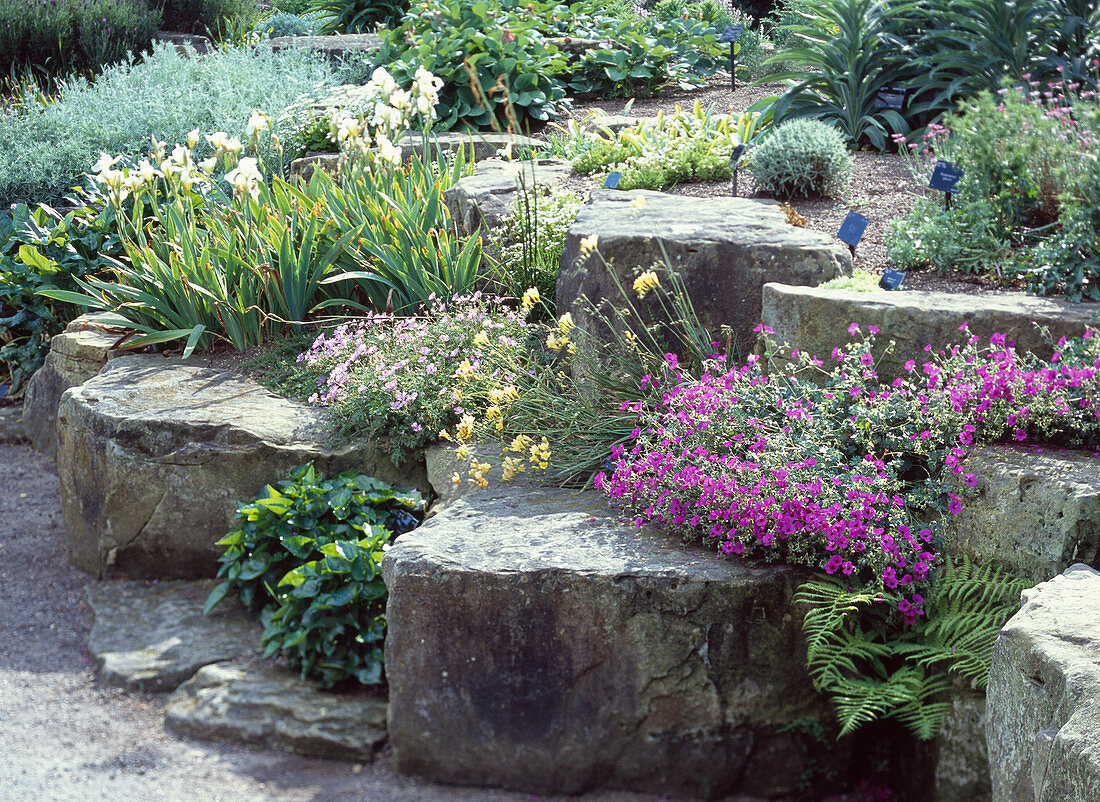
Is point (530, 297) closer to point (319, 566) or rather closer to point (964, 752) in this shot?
point (319, 566)

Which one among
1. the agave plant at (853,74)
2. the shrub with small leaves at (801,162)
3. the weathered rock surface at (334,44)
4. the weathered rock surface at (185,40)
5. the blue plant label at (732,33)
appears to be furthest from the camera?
the weathered rock surface at (185,40)

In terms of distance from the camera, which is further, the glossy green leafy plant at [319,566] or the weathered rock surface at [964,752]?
the glossy green leafy plant at [319,566]

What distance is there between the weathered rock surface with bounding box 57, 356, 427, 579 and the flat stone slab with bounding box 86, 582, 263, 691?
137 millimetres

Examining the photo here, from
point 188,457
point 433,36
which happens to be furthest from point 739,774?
point 433,36

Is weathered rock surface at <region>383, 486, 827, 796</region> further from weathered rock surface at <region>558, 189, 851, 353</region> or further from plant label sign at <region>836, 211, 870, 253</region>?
plant label sign at <region>836, 211, 870, 253</region>

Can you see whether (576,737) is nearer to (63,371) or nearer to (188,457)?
(188,457)

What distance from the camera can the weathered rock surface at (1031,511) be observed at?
2.68 metres

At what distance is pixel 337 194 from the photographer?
5.29 meters

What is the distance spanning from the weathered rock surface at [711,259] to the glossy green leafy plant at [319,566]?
3.76 feet

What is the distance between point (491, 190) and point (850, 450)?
2.86 m

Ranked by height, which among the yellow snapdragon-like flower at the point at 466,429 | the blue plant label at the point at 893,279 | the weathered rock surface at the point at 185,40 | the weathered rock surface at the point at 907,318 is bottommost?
the yellow snapdragon-like flower at the point at 466,429

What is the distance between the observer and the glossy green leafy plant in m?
3.52

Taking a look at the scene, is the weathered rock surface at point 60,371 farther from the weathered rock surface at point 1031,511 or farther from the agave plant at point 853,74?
the agave plant at point 853,74

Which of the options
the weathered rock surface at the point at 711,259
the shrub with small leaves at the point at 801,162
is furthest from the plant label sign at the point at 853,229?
the shrub with small leaves at the point at 801,162
